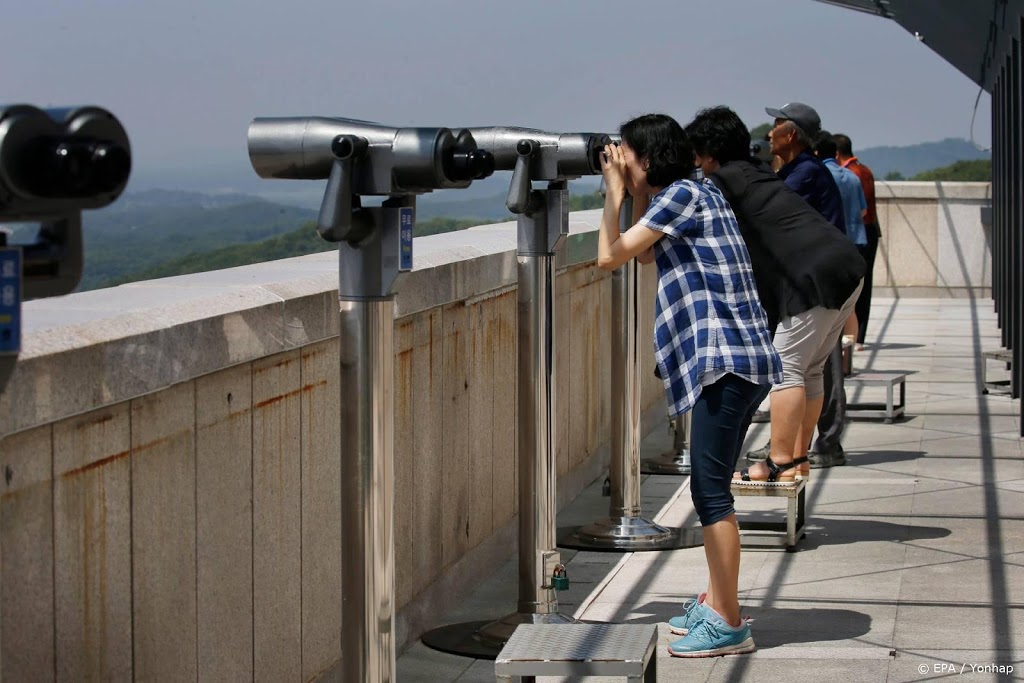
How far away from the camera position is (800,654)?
5613 millimetres

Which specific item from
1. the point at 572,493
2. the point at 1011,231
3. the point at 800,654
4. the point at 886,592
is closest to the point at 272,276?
the point at 800,654

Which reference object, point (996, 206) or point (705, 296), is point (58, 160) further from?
point (996, 206)

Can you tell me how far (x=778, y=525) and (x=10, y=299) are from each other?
19.1ft

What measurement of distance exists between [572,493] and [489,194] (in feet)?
8.50

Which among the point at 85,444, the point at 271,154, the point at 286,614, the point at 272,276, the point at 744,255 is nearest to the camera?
the point at 85,444

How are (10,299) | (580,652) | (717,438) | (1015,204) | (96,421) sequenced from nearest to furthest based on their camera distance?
1. (10,299)
2. (96,421)
3. (580,652)
4. (717,438)
5. (1015,204)

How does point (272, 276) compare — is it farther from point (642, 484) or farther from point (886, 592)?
point (642, 484)

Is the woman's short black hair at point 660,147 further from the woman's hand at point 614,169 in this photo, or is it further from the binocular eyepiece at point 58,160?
the binocular eyepiece at point 58,160

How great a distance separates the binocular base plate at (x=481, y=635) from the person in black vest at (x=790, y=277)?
6.30ft

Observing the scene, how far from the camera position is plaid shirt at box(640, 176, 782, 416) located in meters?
5.39

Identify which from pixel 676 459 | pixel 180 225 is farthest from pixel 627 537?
pixel 180 225

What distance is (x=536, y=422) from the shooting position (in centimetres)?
584

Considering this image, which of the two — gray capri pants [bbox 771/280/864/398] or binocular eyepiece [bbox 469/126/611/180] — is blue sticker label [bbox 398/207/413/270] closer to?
binocular eyepiece [bbox 469/126/611/180]

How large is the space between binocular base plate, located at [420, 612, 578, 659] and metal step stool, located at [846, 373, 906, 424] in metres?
5.42
